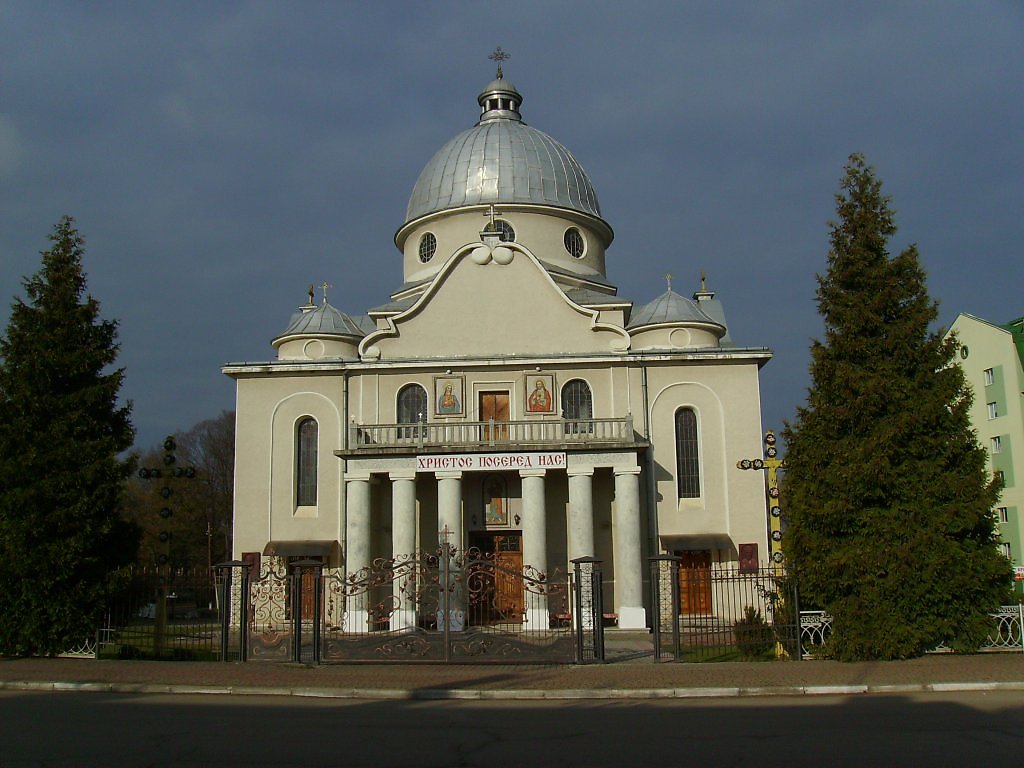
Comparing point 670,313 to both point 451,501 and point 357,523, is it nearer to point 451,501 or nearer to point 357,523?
point 451,501

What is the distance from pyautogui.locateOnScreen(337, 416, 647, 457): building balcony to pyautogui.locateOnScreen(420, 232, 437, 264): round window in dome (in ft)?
31.2

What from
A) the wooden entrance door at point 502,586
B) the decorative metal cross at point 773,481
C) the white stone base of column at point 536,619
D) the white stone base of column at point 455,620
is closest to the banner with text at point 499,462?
the wooden entrance door at point 502,586

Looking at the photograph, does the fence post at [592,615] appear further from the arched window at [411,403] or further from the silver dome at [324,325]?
the silver dome at [324,325]

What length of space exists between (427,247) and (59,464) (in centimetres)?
1844

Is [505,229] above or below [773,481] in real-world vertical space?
above

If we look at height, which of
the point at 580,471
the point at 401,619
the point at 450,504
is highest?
the point at 580,471

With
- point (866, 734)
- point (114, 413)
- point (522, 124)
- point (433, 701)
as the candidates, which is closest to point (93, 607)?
point (114, 413)

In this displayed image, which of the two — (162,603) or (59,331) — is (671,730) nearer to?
(162,603)

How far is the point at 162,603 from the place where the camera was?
21.6 meters

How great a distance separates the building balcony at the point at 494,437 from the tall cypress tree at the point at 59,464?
26.3 ft

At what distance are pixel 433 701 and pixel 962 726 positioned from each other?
7387 millimetres

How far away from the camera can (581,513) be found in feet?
90.2

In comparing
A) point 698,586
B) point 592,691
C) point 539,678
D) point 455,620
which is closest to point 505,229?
point 698,586

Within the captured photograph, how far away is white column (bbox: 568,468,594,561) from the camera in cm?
2720
